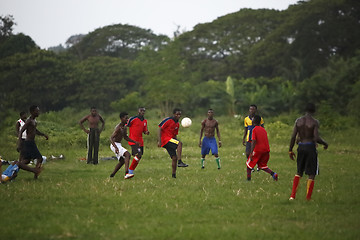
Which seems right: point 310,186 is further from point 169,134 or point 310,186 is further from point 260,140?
point 169,134

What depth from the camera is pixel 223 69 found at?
62.7m

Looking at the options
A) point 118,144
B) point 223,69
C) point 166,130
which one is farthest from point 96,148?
point 223,69

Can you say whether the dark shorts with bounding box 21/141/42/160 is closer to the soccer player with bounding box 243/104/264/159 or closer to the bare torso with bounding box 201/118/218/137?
the bare torso with bounding box 201/118/218/137

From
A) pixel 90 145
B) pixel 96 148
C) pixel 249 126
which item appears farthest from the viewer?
pixel 90 145

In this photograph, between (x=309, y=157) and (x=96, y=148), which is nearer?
(x=309, y=157)

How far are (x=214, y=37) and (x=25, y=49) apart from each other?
25.0 metres

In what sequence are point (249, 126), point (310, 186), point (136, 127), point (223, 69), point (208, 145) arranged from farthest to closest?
point (223, 69) < point (208, 145) < point (249, 126) < point (136, 127) < point (310, 186)

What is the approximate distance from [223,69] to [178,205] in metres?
53.9

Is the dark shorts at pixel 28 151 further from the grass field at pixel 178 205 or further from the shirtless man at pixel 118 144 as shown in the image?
the shirtless man at pixel 118 144

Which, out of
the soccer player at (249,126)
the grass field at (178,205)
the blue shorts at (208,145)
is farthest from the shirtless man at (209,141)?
the soccer player at (249,126)

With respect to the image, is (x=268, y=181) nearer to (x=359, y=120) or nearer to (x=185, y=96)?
(x=359, y=120)

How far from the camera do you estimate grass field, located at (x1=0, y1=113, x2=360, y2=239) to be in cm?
758

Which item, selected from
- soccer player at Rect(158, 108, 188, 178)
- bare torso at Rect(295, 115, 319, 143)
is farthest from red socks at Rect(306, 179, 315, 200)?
soccer player at Rect(158, 108, 188, 178)

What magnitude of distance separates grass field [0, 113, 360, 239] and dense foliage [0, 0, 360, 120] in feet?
96.7
